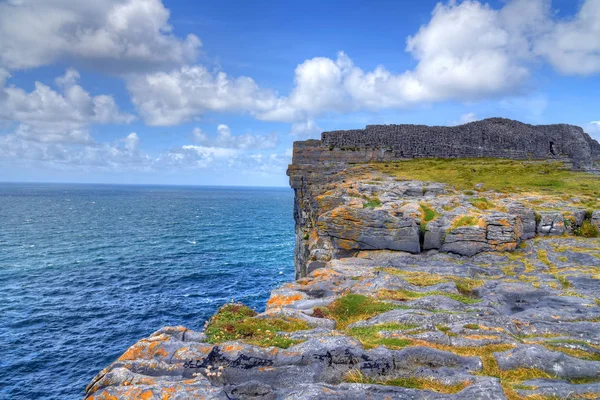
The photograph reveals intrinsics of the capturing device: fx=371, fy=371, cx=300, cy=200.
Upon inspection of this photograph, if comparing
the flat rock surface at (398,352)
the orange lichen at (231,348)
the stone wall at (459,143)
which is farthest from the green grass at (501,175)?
the orange lichen at (231,348)

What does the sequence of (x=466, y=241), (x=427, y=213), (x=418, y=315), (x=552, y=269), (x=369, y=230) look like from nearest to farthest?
(x=418, y=315), (x=552, y=269), (x=466, y=241), (x=369, y=230), (x=427, y=213)

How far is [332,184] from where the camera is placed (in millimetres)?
39469

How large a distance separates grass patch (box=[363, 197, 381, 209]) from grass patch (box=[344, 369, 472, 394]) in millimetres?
18118

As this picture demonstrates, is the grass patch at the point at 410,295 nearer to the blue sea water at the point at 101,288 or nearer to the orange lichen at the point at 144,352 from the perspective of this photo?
the orange lichen at the point at 144,352

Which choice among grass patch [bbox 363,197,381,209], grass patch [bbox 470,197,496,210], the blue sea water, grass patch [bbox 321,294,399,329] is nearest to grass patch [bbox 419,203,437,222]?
grass patch [bbox 363,197,381,209]

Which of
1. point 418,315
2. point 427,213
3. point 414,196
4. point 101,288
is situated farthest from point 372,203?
point 101,288

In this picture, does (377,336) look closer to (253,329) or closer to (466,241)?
(253,329)

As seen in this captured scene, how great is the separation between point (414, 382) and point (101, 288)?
174 feet

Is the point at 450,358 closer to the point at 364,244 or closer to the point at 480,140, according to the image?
the point at 364,244

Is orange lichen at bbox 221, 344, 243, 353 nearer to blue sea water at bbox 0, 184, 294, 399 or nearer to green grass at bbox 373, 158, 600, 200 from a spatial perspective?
blue sea water at bbox 0, 184, 294, 399

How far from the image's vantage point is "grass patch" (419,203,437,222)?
26.5m

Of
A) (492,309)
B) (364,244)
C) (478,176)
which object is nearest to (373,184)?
(364,244)

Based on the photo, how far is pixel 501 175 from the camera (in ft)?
128

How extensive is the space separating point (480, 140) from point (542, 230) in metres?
26.5
